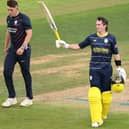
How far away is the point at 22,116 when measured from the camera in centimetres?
1127

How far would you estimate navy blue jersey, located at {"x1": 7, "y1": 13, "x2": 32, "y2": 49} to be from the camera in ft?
38.8

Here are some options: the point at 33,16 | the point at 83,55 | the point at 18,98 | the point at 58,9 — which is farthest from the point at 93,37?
the point at 58,9

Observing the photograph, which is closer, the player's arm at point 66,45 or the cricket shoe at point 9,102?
the player's arm at point 66,45

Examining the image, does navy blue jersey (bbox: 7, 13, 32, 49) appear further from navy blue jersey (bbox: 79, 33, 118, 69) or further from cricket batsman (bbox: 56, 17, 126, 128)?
navy blue jersey (bbox: 79, 33, 118, 69)

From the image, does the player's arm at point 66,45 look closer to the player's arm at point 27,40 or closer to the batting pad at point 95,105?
the batting pad at point 95,105

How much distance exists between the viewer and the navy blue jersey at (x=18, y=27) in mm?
11836

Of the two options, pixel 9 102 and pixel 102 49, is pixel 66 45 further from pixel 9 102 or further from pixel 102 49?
pixel 9 102

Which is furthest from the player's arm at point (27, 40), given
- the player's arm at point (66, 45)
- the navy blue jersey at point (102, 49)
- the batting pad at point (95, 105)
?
the batting pad at point (95, 105)

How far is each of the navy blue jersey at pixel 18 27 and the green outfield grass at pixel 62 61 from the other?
1.35 m

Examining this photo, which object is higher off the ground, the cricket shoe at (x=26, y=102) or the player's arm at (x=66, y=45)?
the player's arm at (x=66, y=45)

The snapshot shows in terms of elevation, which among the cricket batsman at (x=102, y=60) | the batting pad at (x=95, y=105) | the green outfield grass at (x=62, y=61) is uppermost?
the cricket batsman at (x=102, y=60)

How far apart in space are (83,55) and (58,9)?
38.9 feet

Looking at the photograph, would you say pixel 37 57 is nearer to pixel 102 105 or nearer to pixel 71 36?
pixel 71 36

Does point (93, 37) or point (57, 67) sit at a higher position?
point (93, 37)
